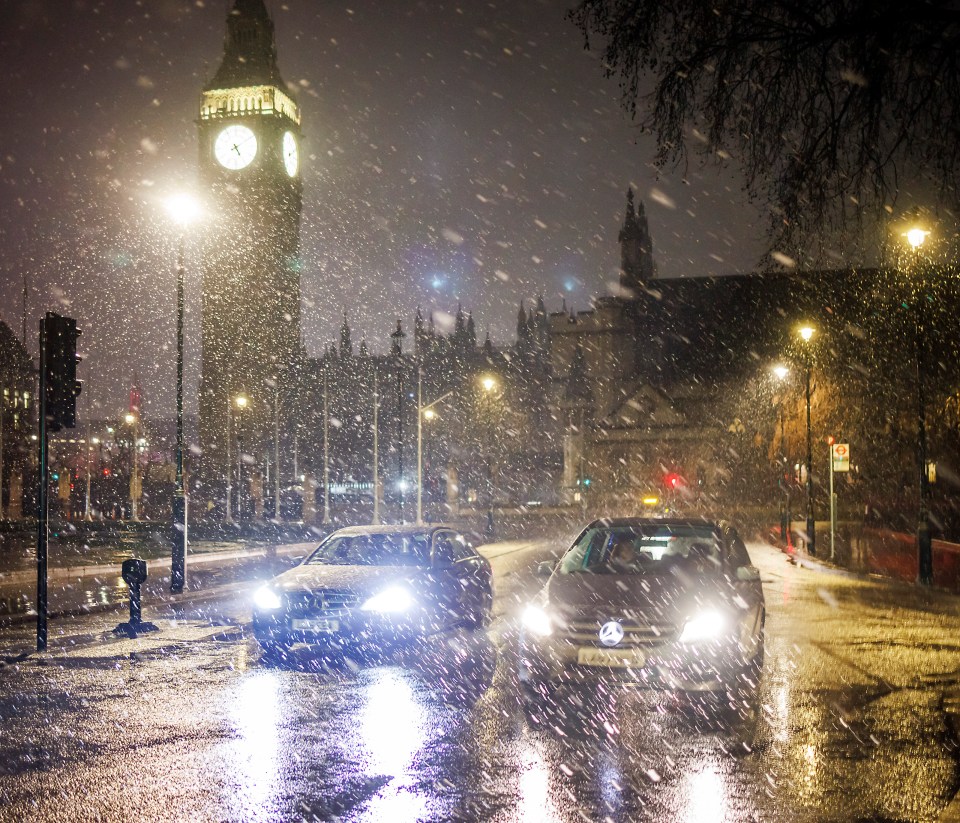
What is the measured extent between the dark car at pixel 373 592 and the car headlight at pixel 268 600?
0.01 metres

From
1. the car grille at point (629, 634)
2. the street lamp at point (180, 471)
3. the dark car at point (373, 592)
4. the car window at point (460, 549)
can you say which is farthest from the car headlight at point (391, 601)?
the street lamp at point (180, 471)

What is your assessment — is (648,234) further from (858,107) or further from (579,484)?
(858,107)

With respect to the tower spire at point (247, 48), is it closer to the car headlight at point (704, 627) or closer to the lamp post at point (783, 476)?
the lamp post at point (783, 476)

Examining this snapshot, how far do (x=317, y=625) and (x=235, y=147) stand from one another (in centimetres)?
10593

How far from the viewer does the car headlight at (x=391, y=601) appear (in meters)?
11.3

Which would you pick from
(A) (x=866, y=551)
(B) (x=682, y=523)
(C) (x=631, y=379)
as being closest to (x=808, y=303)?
(A) (x=866, y=551)

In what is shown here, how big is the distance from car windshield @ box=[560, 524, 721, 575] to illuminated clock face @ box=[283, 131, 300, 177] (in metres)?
107

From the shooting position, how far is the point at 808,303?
29234 mm

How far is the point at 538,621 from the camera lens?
28.3 feet

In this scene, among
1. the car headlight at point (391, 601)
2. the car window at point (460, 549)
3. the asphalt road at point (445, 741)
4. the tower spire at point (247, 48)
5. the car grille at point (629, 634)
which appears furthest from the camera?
the tower spire at point (247, 48)

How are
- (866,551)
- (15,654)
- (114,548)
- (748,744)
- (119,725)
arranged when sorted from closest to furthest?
(748,744)
(119,725)
(15,654)
(866,551)
(114,548)

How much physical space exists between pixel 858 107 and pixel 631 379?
89211 millimetres

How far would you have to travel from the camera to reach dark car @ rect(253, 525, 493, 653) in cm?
1117

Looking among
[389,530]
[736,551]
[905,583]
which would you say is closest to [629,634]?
[736,551]
